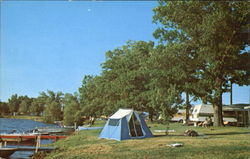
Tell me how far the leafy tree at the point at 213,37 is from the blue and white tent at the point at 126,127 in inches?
306

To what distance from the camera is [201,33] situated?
903 inches

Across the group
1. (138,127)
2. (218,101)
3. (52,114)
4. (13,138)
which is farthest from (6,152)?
(52,114)

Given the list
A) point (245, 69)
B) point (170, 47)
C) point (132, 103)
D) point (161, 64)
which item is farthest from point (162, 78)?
point (132, 103)

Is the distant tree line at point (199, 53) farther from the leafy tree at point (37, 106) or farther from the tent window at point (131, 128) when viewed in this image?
the leafy tree at point (37, 106)

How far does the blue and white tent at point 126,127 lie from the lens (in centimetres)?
1830

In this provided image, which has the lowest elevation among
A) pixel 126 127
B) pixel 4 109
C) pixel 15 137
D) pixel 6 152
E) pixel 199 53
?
pixel 15 137

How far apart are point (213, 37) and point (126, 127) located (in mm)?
11456

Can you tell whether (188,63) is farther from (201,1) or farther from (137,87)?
(137,87)

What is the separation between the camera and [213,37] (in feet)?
73.3

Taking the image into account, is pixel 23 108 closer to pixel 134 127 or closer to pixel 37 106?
pixel 37 106

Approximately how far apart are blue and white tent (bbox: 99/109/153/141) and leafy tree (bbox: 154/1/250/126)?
7.78m

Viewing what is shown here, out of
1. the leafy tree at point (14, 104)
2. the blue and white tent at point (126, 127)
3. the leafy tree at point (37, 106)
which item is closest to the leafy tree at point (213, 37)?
the blue and white tent at point (126, 127)

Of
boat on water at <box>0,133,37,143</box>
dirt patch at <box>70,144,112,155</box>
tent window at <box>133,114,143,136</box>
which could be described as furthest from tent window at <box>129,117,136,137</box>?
boat on water at <box>0,133,37,143</box>

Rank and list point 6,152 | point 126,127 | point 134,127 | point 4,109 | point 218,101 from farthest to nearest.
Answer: point 4,109
point 218,101
point 134,127
point 126,127
point 6,152
